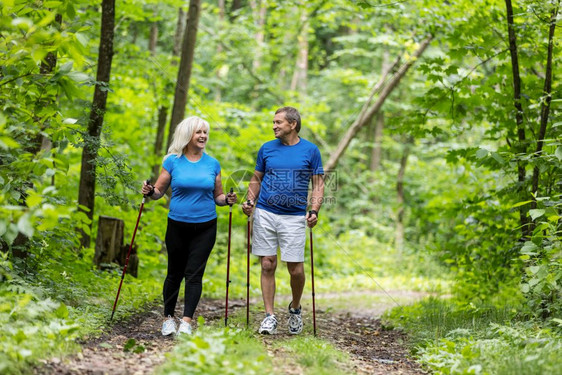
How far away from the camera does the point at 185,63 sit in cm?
1022

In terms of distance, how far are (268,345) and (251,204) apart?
1317 mm

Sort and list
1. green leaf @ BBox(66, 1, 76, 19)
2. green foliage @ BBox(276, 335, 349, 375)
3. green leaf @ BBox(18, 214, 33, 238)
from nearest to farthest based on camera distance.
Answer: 1. green leaf @ BBox(18, 214, 33, 238)
2. green foliage @ BBox(276, 335, 349, 375)
3. green leaf @ BBox(66, 1, 76, 19)

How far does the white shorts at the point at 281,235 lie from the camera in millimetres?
5531

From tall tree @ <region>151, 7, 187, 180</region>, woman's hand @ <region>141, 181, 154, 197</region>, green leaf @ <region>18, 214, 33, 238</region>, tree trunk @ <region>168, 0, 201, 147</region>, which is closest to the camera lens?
green leaf @ <region>18, 214, 33, 238</region>

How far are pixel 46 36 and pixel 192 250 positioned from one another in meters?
2.31

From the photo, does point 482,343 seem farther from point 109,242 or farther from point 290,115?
point 109,242

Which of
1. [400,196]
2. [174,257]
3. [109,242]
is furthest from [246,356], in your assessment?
[400,196]

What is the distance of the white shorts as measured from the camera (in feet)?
18.1

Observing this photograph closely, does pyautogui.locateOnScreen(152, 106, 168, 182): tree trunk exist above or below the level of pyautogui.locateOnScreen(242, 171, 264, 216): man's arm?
above

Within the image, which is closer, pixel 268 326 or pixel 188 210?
pixel 188 210

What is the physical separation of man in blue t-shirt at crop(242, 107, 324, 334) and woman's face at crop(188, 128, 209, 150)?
699 mm

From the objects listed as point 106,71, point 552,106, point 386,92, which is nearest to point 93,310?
point 106,71

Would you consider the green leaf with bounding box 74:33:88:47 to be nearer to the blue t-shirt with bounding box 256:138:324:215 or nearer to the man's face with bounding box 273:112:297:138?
the man's face with bounding box 273:112:297:138

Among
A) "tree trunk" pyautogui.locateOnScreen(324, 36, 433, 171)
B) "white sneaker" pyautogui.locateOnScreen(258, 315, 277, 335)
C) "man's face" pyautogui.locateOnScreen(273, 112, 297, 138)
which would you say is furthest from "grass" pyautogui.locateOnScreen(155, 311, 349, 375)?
"tree trunk" pyautogui.locateOnScreen(324, 36, 433, 171)
